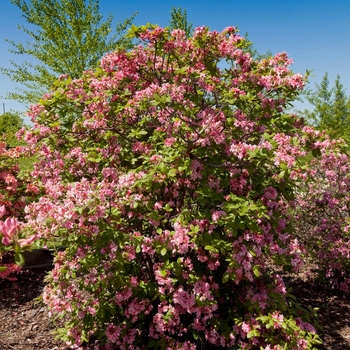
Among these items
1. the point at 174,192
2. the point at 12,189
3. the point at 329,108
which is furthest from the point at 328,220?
the point at 329,108

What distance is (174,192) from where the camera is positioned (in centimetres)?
367

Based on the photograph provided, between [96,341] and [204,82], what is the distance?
124 inches

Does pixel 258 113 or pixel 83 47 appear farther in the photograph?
pixel 83 47

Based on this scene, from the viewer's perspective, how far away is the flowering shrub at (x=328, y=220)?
5.51m

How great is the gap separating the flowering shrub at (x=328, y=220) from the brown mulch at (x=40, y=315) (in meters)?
0.32

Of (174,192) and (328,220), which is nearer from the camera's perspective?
(174,192)

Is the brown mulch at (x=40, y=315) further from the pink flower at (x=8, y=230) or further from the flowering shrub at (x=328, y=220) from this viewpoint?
the pink flower at (x=8, y=230)

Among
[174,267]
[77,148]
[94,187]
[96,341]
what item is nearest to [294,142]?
[174,267]

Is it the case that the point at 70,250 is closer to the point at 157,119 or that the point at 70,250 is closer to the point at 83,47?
the point at 157,119

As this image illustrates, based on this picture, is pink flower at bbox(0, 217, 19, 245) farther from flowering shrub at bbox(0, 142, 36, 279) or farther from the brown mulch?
flowering shrub at bbox(0, 142, 36, 279)

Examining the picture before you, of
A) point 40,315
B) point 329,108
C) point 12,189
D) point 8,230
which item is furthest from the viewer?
point 329,108

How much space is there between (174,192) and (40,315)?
2975mm

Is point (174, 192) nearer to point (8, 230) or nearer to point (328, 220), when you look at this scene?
point (8, 230)

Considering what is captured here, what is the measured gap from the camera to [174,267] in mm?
3477
